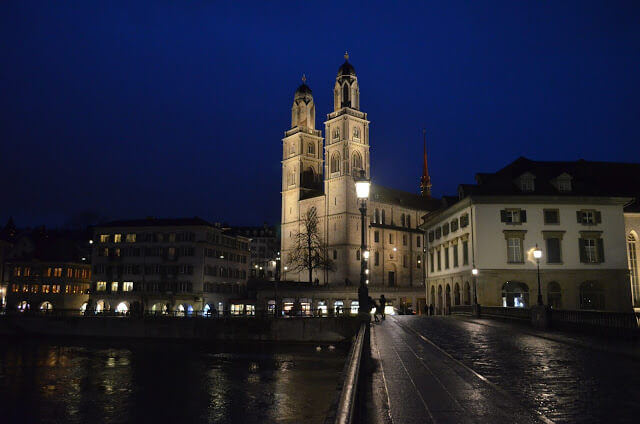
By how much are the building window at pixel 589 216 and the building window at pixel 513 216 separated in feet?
16.0

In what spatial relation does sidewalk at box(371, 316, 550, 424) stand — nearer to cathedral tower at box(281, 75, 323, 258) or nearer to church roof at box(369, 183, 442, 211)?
church roof at box(369, 183, 442, 211)

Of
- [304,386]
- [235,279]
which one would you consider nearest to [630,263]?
[304,386]

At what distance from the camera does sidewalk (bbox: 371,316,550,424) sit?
7992 mm

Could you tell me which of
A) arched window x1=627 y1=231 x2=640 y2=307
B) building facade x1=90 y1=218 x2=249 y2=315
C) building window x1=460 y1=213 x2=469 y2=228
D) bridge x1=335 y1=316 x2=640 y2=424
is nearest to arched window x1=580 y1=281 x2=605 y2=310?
arched window x1=627 y1=231 x2=640 y2=307

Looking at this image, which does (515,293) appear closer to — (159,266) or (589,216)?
(589,216)

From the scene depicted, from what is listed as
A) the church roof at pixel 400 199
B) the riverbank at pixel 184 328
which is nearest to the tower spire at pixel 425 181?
the church roof at pixel 400 199

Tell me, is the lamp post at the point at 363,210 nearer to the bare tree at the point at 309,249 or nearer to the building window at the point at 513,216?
the building window at the point at 513,216

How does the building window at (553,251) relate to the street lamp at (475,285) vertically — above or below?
above

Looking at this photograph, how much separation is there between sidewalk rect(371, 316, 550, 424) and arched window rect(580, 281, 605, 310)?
3632 cm

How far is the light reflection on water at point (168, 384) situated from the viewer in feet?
75.9

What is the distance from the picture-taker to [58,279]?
93.3 metres

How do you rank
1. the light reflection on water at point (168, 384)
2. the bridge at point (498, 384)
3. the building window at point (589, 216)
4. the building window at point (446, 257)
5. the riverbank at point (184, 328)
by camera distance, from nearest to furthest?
the bridge at point (498, 384)
the light reflection on water at point (168, 384)
the building window at point (589, 216)
the riverbank at point (184, 328)
the building window at point (446, 257)

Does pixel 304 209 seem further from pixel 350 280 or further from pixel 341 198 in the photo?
pixel 350 280

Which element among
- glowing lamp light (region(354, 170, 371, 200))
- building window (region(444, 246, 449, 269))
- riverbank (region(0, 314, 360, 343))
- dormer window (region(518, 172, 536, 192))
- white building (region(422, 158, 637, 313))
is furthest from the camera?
building window (region(444, 246, 449, 269))
